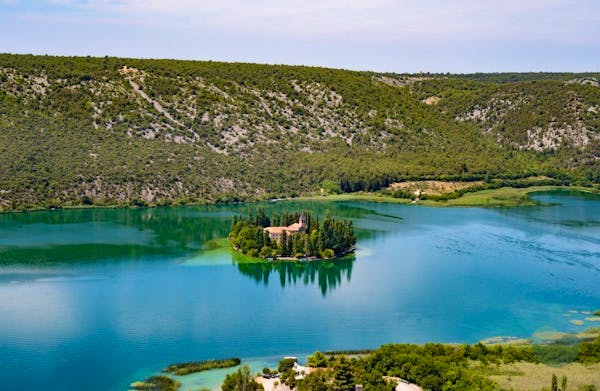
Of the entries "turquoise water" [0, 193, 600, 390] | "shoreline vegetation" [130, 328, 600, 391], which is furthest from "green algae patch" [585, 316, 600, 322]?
"shoreline vegetation" [130, 328, 600, 391]

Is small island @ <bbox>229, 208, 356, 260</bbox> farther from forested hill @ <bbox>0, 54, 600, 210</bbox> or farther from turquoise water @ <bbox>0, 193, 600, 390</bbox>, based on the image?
forested hill @ <bbox>0, 54, 600, 210</bbox>

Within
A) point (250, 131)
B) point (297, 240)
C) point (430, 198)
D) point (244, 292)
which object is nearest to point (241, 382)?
point (244, 292)

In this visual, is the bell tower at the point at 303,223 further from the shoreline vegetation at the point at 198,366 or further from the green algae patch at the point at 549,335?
the shoreline vegetation at the point at 198,366

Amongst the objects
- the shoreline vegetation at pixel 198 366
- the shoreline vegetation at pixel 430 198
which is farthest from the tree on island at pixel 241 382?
the shoreline vegetation at pixel 430 198

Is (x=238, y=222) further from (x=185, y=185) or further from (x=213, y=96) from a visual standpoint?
(x=213, y=96)

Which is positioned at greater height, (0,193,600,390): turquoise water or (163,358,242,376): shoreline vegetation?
(0,193,600,390): turquoise water

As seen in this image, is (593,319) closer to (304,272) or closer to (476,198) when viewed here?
(304,272)
